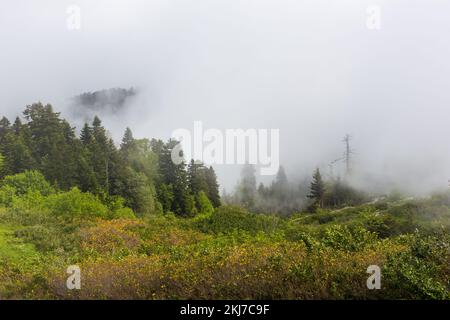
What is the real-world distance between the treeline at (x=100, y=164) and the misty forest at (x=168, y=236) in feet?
0.44

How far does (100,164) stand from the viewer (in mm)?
44625

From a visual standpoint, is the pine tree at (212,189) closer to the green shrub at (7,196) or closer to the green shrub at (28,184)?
the green shrub at (28,184)

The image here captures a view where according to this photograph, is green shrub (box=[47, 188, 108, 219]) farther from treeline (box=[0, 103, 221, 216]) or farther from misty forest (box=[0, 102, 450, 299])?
treeline (box=[0, 103, 221, 216])

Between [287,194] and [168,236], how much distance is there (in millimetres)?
53581

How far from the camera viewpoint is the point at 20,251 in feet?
51.4

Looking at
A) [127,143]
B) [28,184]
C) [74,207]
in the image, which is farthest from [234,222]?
[127,143]

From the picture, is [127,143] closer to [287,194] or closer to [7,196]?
[7,196]

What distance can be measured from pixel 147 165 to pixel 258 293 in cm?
4481

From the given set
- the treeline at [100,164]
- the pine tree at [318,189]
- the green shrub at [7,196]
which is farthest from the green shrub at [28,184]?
the pine tree at [318,189]

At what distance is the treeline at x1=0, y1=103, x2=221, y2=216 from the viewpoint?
4262cm

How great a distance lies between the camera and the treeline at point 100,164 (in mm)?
42625

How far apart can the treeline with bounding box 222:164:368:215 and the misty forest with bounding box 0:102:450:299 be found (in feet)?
1.37

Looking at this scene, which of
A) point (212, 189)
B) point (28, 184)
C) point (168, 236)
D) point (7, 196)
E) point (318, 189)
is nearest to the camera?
point (168, 236)

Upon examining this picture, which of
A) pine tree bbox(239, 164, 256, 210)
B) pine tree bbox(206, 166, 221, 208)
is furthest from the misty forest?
pine tree bbox(239, 164, 256, 210)
